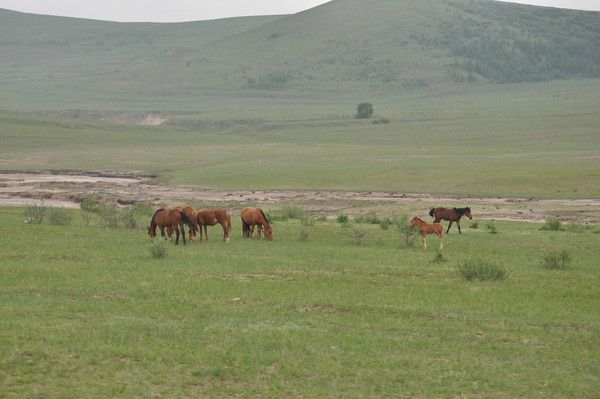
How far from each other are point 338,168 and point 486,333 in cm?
3648

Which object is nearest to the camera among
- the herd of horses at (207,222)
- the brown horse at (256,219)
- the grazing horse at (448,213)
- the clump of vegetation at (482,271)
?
the clump of vegetation at (482,271)

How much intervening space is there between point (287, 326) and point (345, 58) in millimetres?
118641

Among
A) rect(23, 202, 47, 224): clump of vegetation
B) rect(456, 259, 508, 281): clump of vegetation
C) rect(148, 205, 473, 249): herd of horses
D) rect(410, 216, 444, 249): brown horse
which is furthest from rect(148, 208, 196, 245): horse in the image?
rect(456, 259, 508, 281): clump of vegetation

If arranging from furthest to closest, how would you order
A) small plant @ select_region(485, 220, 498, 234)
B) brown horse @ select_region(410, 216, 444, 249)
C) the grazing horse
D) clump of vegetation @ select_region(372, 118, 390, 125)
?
1. clump of vegetation @ select_region(372, 118, 390, 125)
2. small plant @ select_region(485, 220, 498, 234)
3. the grazing horse
4. brown horse @ select_region(410, 216, 444, 249)

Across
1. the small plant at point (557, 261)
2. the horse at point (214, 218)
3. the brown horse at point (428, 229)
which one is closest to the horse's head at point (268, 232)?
the horse at point (214, 218)

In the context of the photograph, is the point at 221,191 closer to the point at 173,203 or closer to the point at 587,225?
the point at 173,203

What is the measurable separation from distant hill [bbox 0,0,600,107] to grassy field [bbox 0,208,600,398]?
312 ft

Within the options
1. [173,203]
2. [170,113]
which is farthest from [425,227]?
[170,113]

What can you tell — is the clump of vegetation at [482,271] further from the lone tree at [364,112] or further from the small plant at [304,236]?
the lone tree at [364,112]

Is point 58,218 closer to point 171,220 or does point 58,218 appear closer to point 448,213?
point 171,220

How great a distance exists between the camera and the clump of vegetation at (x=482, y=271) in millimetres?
16875

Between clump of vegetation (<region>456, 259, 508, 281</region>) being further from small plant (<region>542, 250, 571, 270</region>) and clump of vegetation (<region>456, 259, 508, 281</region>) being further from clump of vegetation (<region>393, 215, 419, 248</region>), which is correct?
clump of vegetation (<region>393, 215, 419, 248</region>)

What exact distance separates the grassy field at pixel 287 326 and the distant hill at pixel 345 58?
95.2 m

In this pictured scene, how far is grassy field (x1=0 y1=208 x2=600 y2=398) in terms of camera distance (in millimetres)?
10031
